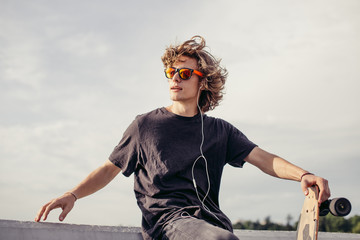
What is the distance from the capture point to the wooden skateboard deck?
10.5 feet

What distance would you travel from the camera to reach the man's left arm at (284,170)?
318 centimetres

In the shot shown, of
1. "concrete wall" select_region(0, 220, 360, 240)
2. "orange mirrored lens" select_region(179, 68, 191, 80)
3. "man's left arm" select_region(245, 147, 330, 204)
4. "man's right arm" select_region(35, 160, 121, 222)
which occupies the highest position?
"orange mirrored lens" select_region(179, 68, 191, 80)

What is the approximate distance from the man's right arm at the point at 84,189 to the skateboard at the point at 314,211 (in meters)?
1.56

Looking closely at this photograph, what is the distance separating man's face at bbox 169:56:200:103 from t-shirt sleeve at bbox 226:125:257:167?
491 millimetres

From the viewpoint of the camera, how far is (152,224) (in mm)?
3389

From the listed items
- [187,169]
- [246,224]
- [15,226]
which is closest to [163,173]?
[187,169]

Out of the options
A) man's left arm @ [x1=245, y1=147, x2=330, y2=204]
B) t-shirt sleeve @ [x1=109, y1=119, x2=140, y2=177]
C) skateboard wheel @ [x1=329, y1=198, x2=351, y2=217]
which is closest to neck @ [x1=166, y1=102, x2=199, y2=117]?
t-shirt sleeve @ [x1=109, y1=119, x2=140, y2=177]

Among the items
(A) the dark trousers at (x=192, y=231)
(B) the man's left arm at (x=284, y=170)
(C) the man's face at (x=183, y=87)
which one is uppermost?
(C) the man's face at (x=183, y=87)

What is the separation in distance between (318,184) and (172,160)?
1.12m

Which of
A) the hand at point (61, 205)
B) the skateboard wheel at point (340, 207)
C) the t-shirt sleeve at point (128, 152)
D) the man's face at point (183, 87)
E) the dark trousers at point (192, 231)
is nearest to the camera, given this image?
the dark trousers at point (192, 231)

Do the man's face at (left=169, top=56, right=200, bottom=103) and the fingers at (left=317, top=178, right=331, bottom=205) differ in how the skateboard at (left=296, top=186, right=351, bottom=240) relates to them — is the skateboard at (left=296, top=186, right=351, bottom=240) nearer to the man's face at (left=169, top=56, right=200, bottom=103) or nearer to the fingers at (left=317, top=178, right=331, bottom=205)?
the fingers at (left=317, top=178, right=331, bottom=205)

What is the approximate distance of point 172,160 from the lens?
3.49 metres

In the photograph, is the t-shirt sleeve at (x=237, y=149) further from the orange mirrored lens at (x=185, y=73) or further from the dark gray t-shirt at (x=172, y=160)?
the orange mirrored lens at (x=185, y=73)

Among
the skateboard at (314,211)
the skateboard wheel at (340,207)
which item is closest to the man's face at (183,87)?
the skateboard at (314,211)
